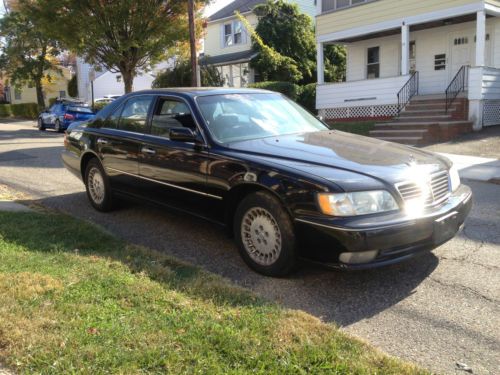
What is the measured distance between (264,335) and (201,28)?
2039 cm

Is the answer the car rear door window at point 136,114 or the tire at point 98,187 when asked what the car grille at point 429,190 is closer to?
the car rear door window at point 136,114

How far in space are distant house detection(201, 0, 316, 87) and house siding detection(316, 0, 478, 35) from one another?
9047 mm

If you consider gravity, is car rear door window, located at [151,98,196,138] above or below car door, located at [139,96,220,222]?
above

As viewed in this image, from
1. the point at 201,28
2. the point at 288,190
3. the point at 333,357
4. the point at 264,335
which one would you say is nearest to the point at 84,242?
the point at 288,190

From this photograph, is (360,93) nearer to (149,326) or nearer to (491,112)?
(491,112)

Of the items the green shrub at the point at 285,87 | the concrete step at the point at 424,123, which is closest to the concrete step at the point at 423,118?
the concrete step at the point at 424,123

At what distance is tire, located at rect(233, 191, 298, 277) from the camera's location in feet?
13.2

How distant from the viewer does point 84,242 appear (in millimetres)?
5043

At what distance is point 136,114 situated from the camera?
5973mm

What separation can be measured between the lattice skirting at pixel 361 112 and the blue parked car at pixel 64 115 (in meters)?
10.6

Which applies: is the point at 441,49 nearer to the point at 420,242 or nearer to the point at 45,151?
the point at 45,151

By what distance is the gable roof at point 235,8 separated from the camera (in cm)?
3084

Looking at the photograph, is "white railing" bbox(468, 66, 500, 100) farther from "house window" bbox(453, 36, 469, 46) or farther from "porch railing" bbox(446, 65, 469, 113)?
"house window" bbox(453, 36, 469, 46)

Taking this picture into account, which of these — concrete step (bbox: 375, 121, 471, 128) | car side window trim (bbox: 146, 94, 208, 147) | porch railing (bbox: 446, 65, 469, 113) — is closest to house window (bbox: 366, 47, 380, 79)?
porch railing (bbox: 446, 65, 469, 113)
